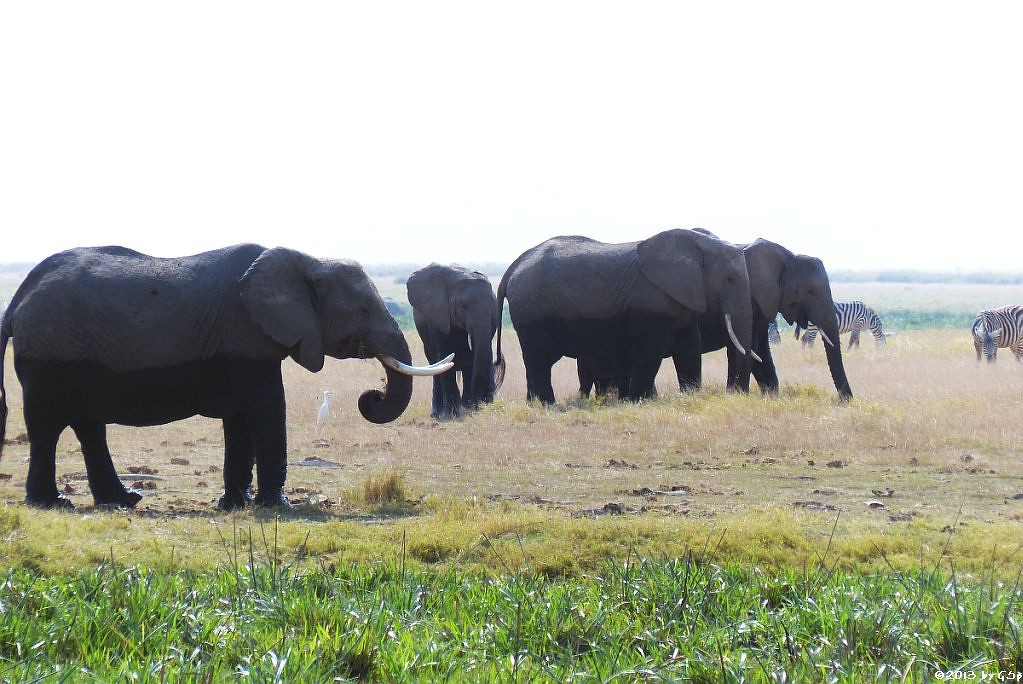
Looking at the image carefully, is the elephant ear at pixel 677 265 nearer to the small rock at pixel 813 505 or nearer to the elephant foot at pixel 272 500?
the small rock at pixel 813 505

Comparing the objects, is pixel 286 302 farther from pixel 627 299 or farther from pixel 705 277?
pixel 705 277

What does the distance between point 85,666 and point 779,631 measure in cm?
307

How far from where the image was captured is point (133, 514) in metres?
10.7

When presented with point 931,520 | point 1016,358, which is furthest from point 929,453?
point 1016,358

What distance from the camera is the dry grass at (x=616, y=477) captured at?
9156mm

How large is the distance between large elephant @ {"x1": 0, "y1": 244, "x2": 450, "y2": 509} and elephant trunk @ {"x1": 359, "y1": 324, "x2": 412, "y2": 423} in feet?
0.04

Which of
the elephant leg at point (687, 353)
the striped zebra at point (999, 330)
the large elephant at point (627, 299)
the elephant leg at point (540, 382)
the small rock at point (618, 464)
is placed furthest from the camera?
the striped zebra at point (999, 330)

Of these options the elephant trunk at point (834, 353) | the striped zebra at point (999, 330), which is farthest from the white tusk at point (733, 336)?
the striped zebra at point (999, 330)

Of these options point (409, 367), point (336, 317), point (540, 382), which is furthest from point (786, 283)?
point (336, 317)

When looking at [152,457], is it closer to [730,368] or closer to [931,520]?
[931,520]

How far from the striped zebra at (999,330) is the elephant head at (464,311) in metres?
13.4

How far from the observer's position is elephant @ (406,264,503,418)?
2056 centimetres

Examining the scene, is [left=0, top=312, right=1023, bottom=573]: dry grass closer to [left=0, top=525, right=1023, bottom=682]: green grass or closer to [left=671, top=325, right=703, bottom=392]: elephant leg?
[left=671, top=325, right=703, bottom=392]: elephant leg

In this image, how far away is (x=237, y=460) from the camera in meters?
11.4
